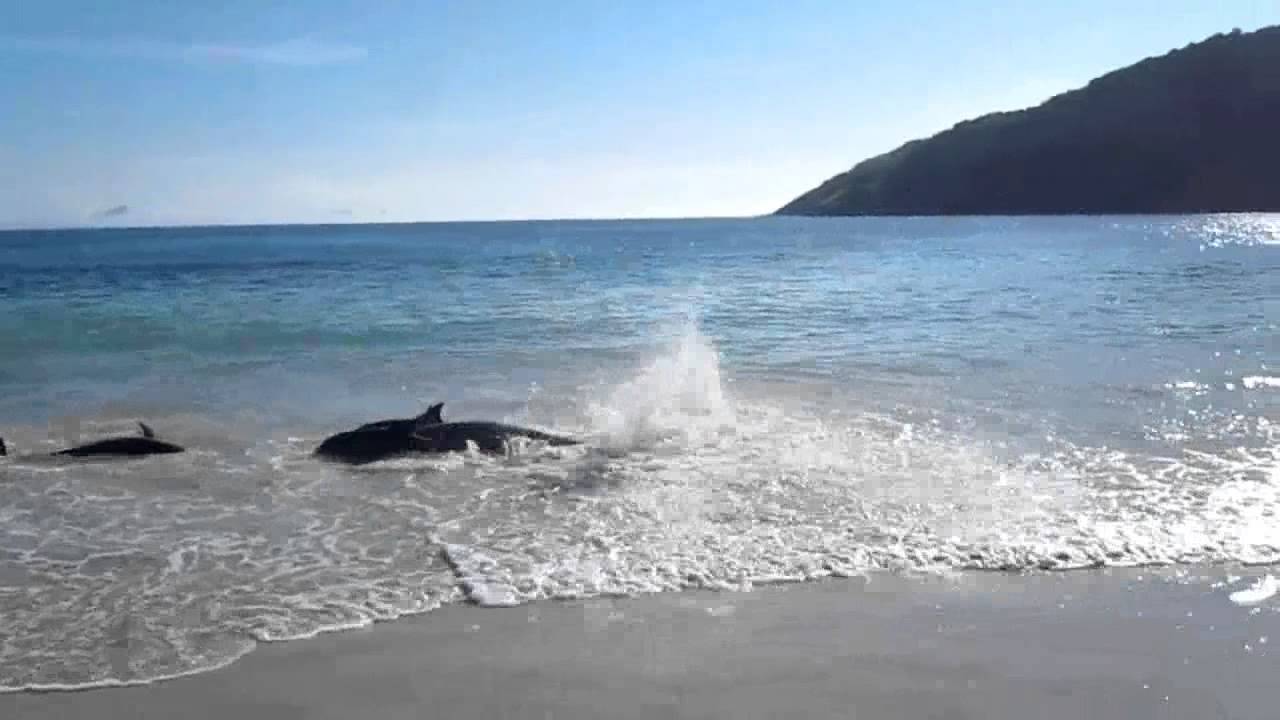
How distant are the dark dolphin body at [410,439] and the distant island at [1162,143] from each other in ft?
552

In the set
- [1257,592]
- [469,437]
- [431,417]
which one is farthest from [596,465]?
[1257,592]

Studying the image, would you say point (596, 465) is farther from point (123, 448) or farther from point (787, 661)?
point (787, 661)

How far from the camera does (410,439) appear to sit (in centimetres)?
1438

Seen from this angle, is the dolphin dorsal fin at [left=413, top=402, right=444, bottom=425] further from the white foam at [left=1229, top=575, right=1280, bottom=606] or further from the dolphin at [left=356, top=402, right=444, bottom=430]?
the white foam at [left=1229, top=575, right=1280, bottom=606]

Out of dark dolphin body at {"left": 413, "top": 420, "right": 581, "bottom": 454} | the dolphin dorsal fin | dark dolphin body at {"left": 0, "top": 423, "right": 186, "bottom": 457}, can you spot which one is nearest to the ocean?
dark dolphin body at {"left": 413, "top": 420, "right": 581, "bottom": 454}

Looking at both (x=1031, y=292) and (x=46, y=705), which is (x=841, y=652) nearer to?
(x=46, y=705)

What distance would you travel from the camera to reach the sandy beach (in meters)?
6.76

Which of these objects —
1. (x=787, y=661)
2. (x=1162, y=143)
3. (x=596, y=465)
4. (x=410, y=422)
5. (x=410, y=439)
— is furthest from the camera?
(x=1162, y=143)

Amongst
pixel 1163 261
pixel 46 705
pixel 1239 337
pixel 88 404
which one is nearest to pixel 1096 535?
pixel 46 705

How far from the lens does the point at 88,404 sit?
63.6 ft

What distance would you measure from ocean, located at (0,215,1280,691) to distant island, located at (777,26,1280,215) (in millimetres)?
142963

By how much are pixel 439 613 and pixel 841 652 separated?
9.64 feet

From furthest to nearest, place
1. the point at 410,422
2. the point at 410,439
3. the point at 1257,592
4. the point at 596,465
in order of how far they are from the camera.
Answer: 1. the point at 410,422
2. the point at 410,439
3. the point at 596,465
4. the point at 1257,592

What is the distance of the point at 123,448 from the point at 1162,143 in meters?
175
